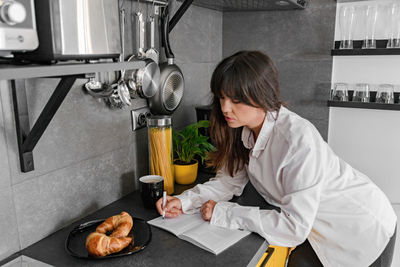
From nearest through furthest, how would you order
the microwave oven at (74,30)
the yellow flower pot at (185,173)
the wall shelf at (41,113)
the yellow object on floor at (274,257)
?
the microwave oven at (74,30) → the wall shelf at (41,113) → the yellow object on floor at (274,257) → the yellow flower pot at (185,173)

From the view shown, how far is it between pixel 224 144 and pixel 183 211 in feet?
1.07

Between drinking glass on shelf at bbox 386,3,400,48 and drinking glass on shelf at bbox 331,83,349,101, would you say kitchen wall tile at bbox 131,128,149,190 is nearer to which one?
drinking glass on shelf at bbox 331,83,349,101

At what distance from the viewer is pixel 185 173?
1.47 meters

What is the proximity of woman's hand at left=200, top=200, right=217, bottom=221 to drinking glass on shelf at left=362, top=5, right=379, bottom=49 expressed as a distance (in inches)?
45.3

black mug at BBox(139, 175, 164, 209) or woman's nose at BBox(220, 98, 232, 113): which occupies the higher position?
woman's nose at BBox(220, 98, 232, 113)

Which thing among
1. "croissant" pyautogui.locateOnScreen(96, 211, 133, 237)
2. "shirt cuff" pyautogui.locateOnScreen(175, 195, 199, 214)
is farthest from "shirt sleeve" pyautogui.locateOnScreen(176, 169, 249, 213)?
"croissant" pyautogui.locateOnScreen(96, 211, 133, 237)

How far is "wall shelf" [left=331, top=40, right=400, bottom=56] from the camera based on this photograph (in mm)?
1645

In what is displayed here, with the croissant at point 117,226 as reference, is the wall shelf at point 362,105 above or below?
above

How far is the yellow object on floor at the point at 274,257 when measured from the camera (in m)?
1.09

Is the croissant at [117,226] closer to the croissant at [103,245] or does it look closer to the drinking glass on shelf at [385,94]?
the croissant at [103,245]

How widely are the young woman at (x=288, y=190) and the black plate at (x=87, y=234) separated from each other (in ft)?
0.40

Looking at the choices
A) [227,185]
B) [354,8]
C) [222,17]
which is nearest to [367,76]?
[354,8]

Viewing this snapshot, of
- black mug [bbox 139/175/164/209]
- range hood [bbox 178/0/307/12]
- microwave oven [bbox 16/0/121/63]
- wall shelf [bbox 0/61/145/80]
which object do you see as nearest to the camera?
wall shelf [bbox 0/61/145/80]

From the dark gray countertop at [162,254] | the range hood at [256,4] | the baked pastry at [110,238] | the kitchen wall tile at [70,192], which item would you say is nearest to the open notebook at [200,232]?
the dark gray countertop at [162,254]
